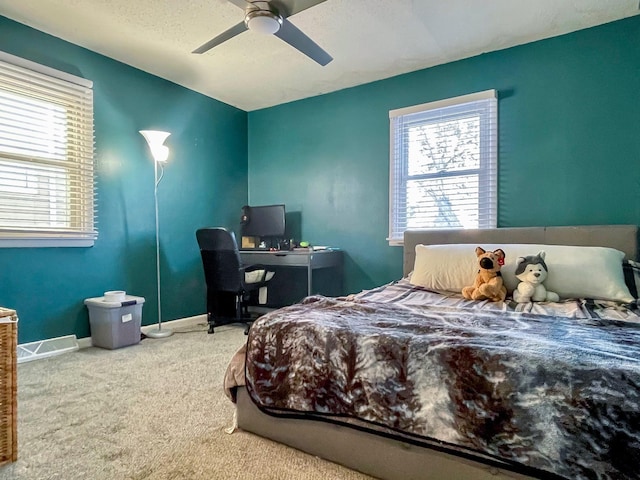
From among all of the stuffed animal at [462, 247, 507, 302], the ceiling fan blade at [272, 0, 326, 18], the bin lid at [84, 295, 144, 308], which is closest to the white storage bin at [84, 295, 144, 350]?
the bin lid at [84, 295, 144, 308]

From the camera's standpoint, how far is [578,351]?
1.09 metres

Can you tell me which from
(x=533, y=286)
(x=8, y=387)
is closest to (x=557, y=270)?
(x=533, y=286)

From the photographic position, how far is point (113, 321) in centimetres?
298

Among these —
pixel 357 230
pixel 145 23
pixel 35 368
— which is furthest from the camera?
pixel 357 230

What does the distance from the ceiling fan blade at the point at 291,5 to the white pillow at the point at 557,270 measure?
5.84 ft

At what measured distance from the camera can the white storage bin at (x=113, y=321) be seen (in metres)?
2.98

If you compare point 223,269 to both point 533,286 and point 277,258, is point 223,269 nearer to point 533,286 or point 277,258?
point 277,258

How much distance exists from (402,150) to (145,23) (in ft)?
7.89

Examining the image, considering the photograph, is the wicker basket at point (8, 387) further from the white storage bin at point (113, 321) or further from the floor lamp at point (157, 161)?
the floor lamp at point (157, 161)

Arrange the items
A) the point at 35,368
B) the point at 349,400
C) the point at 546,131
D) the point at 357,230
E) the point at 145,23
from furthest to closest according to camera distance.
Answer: the point at 357,230 < the point at 546,131 < the point at 145,23 < the point at 35,368 < the point at 349,400

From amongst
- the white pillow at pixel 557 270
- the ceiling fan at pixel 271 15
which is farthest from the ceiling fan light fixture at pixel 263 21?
the white pillow at pixel 557 270

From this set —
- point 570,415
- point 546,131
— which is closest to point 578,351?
point 570,415

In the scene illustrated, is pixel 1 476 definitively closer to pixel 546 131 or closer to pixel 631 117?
pixel 546 131

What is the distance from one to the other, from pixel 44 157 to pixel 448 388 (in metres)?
3.30
